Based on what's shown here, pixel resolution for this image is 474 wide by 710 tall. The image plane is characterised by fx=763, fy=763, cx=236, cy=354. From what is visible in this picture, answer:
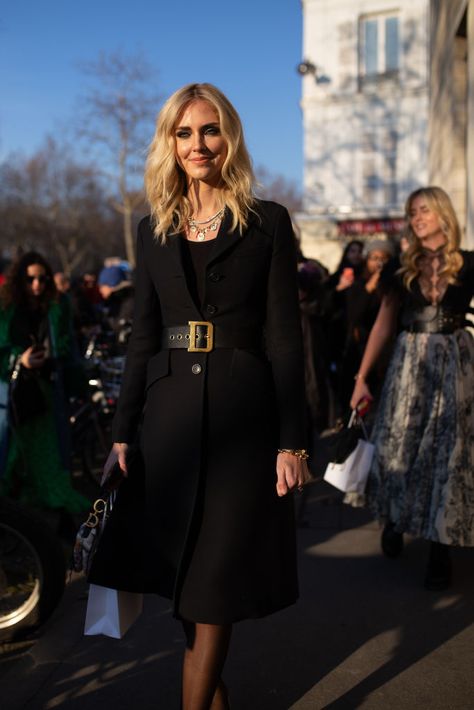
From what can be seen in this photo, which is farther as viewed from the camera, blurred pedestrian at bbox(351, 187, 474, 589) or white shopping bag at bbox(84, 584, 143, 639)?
blurred pedestrian at bbox(351, 187, 474, 589)

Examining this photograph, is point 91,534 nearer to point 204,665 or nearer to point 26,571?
point 204,665

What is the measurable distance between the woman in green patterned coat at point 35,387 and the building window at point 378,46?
1137 inches

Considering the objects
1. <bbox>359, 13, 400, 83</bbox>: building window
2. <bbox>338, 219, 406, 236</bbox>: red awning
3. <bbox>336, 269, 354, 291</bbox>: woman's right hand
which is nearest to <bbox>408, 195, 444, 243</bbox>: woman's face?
<bbox>336, 269, 354, 291</bbox>: woman's right hand

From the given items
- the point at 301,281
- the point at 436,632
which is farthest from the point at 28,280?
the point at 436,632

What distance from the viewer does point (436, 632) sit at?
346 centimetres

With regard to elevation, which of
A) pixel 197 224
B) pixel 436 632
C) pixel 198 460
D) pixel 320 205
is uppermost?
pixel 320 205

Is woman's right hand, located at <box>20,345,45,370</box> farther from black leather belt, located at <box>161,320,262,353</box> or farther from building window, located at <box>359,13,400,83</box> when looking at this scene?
building window, located at <box>359,13,400,83</box>

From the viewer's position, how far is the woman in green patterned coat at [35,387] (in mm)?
4867

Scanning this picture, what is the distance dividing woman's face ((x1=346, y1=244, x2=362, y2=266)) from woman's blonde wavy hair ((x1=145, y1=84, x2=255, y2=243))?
7.33 metres

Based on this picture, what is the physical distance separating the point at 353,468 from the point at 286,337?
6.63ft

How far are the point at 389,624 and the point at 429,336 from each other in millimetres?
1539

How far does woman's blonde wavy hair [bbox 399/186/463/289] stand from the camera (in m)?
4.10

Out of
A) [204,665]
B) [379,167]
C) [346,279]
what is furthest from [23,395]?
[379,167]

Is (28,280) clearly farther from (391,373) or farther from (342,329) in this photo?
(342,329)
